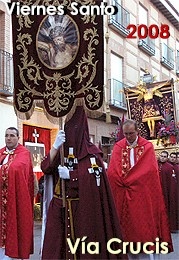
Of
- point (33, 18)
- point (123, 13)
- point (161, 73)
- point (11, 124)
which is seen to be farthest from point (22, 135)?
point (161, 73)

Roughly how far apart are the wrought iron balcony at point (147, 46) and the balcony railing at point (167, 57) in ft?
3.89

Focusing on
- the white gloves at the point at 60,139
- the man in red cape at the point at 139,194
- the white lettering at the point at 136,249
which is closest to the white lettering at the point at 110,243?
the white lettering at the point at 136,249

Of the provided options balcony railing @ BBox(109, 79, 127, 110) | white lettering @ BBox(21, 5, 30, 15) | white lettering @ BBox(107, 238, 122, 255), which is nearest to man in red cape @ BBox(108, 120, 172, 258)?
white lettering @ BBox(107, 238, 122, 255)

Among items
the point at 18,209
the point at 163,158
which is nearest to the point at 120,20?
the point at 163,158

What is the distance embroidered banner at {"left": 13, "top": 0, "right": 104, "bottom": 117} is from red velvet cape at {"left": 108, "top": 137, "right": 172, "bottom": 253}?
111 centimetres

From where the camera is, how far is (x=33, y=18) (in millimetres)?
4977

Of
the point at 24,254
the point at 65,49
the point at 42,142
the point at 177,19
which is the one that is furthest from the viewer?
the point at 177,19

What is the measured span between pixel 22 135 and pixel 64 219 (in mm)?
9154

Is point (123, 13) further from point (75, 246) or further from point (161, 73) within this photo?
point (75, 246)

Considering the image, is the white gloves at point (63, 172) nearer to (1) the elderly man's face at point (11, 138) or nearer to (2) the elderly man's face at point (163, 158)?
(1) the elderly man's face at point (11, 138)

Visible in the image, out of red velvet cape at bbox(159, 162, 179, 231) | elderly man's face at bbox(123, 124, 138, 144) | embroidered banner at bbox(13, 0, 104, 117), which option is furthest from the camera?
red velvet cape at bbox(159, 162, 179, 231)

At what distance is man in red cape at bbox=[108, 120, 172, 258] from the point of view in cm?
535

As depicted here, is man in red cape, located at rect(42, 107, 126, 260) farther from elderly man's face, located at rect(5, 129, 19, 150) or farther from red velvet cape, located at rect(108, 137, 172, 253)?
elderly man's face, located at rect(5, 129, 19, 150)

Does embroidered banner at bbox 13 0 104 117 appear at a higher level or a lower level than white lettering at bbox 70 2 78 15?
lower
